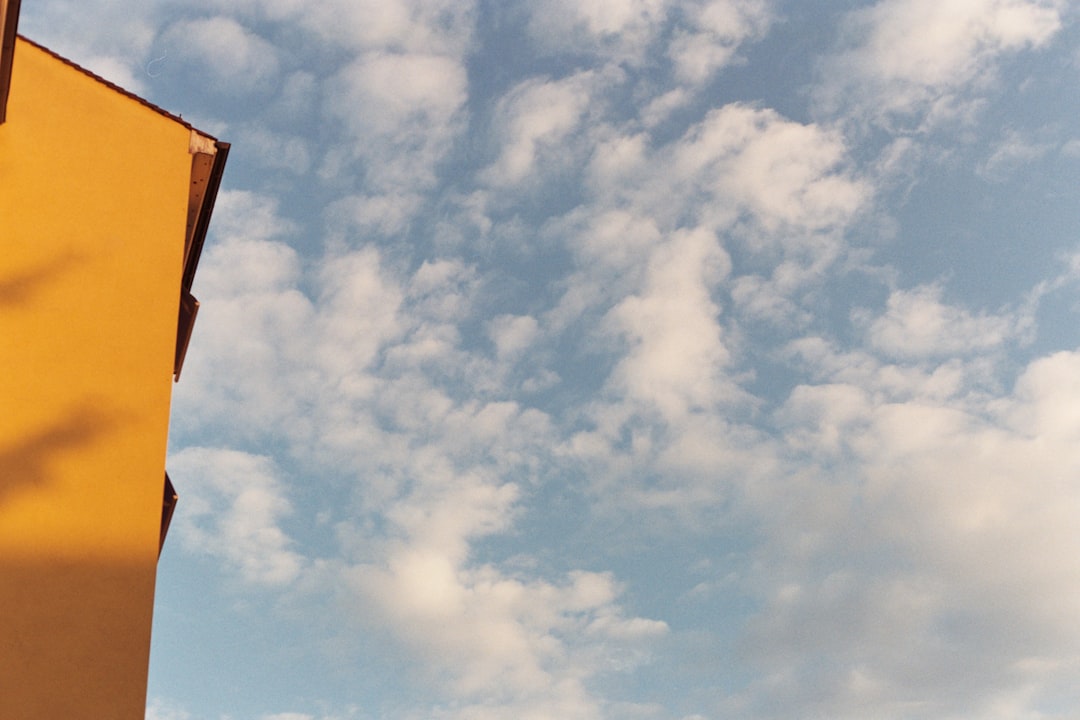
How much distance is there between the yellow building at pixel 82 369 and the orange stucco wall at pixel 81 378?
0.9 inches

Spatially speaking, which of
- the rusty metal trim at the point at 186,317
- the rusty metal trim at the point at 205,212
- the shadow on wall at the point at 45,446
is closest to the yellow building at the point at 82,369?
the shadow on wall at the point at 45,446

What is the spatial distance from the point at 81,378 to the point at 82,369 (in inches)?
6.4

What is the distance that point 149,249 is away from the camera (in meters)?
17.1

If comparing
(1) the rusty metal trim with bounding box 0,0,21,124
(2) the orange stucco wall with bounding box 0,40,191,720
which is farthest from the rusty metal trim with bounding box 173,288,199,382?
(1) the rusty metal trim with bounding box 0,0,21,124

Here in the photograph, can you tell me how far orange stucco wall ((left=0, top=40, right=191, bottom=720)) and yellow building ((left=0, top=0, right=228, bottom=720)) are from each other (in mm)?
23

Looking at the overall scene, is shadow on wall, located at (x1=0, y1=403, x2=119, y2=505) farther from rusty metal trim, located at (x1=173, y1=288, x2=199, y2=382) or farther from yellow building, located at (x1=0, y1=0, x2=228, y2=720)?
rusty metal trim, located at (x1=173, y1=288, x2=199, y2=382)

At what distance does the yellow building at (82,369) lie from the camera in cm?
1326

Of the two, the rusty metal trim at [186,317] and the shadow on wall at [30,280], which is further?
the rusty metal trim at [186,317]

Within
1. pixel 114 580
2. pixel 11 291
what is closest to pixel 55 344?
pixel 11 291

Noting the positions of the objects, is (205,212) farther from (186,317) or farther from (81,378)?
(81,378)

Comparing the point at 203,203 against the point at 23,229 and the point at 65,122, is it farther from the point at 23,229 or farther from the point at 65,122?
the point at 23,229

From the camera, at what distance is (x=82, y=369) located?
15203 millimetres

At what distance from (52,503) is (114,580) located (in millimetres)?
1514

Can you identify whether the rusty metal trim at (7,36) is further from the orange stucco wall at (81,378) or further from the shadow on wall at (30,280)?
the shadow on wall at (30,280)
